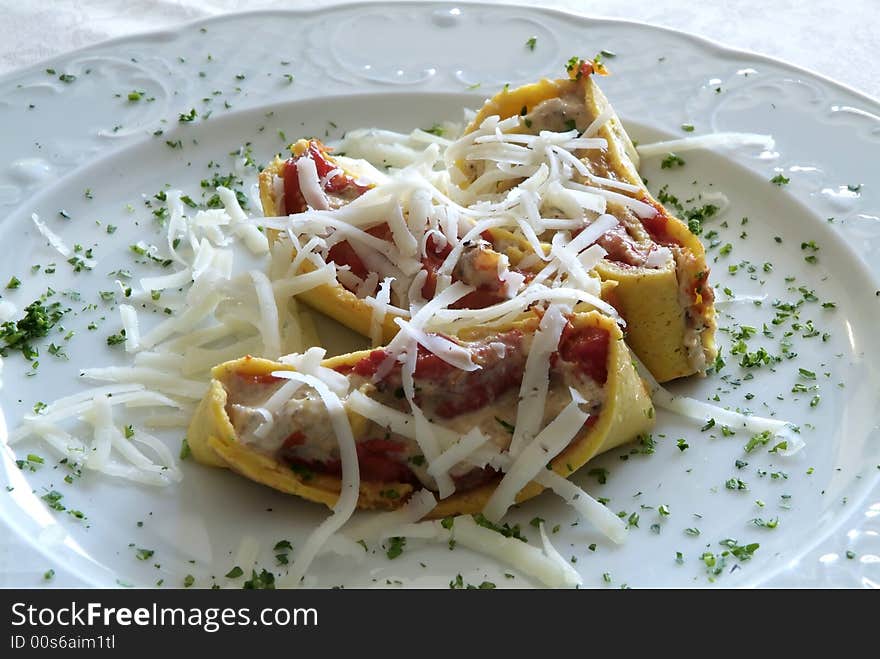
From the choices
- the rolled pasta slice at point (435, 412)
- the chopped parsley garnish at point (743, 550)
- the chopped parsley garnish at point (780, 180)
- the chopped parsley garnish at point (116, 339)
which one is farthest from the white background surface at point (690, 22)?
the chopped parsley garnish at point (743, 550)

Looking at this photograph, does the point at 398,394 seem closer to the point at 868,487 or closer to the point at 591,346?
the point at 591,346

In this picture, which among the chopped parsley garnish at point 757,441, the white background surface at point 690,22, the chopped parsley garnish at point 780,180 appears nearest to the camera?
the chopped parsley garnish at point 757,441

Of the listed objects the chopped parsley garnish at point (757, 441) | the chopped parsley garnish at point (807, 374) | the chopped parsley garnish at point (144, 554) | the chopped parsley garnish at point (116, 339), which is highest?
the chopped parsley garnish at point (807, 374)

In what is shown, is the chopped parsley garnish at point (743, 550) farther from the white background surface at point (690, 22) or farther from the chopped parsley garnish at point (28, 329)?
the white background surface at point (690, 22)

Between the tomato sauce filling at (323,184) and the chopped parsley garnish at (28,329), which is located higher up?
the tomato sauce filling at (323,184)

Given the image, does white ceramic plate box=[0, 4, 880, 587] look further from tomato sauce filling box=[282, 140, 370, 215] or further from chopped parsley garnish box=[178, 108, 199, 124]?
tomato sauce filling box=[282, 140, 370, 215]

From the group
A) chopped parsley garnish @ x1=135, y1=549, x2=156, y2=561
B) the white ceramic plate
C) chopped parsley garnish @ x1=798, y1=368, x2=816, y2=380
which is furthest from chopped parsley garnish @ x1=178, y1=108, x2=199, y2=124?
chopped parsley garnish @ x1=798, y1=368, x2=816, y2=380
